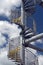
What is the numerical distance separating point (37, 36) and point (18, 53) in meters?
2.97

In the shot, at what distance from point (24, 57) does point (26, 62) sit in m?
0.70

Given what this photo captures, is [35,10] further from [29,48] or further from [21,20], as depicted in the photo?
[29,48]

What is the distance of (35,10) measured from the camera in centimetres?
2861

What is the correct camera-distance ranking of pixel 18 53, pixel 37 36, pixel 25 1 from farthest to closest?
pixel 25 1 < pixel 18 53 < pixel 37 36

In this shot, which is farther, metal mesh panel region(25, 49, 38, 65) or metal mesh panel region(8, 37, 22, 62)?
metal mesh panel region(8, 37, 22, 62)

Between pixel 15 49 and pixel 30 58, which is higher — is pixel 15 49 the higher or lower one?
the higher one

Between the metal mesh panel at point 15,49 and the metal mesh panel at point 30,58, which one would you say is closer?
the metal mesh panel at point 30,58

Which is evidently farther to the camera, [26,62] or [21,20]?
[21,20]

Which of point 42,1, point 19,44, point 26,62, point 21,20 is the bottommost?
point 26,62

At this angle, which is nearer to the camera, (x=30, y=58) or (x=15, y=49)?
(x=30, y=58)

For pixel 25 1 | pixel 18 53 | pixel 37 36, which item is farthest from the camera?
pixel 25 1

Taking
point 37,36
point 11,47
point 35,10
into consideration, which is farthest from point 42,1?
point 11,47

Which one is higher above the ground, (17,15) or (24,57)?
(17,15)

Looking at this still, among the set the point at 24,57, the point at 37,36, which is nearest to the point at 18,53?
the point at 24,57
